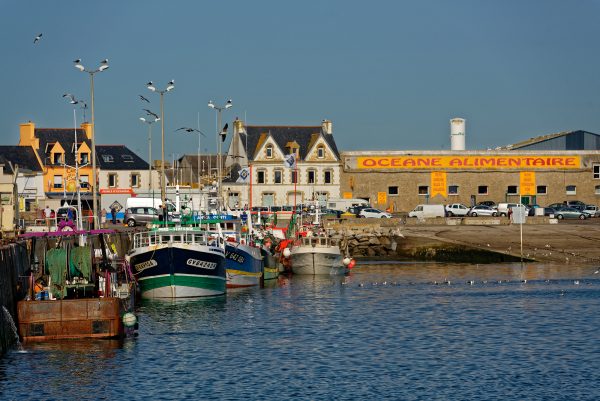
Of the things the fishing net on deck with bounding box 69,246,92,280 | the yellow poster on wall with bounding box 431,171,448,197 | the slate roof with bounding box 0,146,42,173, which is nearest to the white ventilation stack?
the yellow poster on wall with bounding box 431,171,448,197

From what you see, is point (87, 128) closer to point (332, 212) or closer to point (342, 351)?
point (332, 212)

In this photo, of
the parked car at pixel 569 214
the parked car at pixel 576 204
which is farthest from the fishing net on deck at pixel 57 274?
the parked car at pixel 576 204

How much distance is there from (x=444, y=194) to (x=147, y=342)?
257 feet

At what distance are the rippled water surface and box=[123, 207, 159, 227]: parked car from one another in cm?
2993

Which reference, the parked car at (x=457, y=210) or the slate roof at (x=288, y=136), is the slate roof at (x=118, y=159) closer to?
the slate roof at (x=288, y=136)

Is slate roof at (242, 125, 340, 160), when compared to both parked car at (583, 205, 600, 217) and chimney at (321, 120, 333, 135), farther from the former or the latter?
parked car at (583, 205, 600, 217)

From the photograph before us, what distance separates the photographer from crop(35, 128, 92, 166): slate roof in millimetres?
114250

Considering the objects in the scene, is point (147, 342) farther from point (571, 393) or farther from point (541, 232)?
point (541, 232)

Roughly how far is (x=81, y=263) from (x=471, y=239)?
50335 mm

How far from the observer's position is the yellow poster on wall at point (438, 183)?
116312mm

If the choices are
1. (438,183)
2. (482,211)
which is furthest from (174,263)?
(438,183)

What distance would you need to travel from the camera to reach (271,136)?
118 m

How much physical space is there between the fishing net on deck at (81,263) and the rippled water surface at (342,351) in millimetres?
3000

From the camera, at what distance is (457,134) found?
123 m
